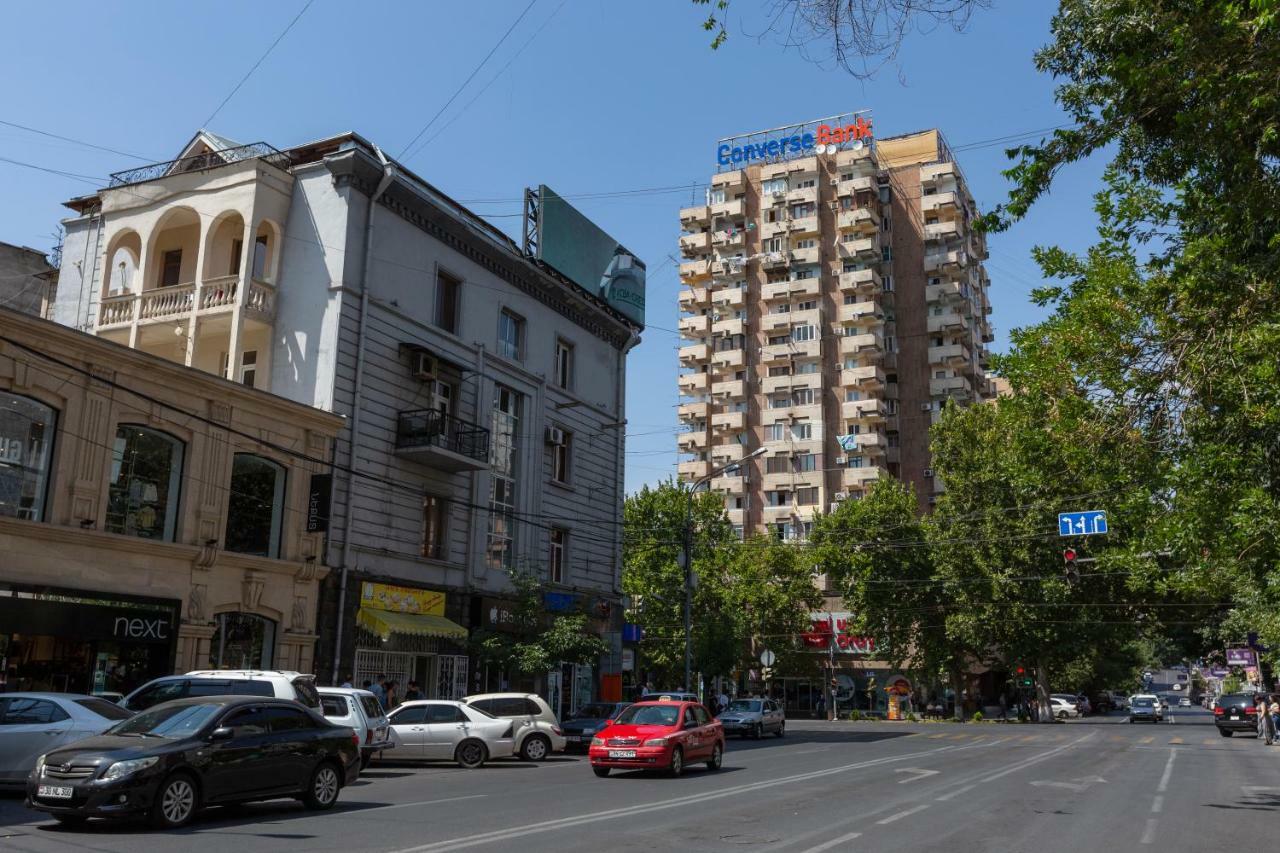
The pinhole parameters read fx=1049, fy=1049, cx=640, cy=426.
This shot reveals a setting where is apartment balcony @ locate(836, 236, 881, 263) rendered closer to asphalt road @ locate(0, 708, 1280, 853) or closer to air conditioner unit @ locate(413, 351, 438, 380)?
air conditioner unit @ locate(413, 351, 438, 380)

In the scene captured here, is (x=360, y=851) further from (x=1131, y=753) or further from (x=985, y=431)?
(x=985, y=431)

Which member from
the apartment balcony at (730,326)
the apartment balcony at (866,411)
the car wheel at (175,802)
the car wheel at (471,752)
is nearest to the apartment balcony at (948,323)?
the apartment balcony at (866,411)

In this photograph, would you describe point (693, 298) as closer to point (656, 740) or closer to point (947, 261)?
point (947, 261)

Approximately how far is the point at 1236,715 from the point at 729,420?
44.1 meters

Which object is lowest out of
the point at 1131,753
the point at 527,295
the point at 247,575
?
the point at 1131,753

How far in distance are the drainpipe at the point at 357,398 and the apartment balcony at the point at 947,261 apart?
5628 centimetres

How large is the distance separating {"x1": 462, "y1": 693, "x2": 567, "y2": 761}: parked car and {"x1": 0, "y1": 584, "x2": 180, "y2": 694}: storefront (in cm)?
663

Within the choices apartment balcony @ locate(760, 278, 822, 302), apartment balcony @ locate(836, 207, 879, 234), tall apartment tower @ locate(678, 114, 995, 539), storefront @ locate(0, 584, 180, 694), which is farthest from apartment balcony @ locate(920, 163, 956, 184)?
storefront @ locate(0, 584, 180, 694)

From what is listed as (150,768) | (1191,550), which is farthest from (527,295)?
(150,768)

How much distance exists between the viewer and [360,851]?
958 cm

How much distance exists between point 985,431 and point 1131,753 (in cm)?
3059

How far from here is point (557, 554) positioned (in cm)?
3553

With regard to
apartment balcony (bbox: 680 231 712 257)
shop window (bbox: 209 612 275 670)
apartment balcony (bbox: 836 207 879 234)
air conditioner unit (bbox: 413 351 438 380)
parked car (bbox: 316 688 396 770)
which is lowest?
parked car (bbox: 316 688 396 770)

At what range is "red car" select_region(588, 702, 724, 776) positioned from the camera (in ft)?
62.3
